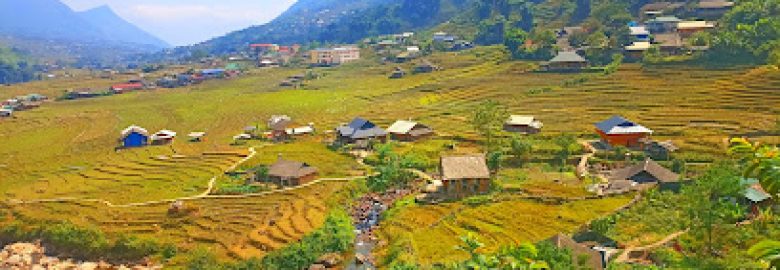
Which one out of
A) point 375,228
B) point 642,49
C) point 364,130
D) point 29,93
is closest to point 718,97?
point 642,49

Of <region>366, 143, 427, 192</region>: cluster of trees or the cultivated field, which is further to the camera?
<region>366, 143, 427, 192</region>: cluster of trees

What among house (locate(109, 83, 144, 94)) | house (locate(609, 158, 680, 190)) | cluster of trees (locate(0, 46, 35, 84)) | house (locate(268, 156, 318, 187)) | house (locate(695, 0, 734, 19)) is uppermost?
house (locate(695, 0, 734, 19))

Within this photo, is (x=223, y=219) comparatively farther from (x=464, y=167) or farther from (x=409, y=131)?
(x=409, y=131)

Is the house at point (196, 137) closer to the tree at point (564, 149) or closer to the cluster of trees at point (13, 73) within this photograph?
the tree at point (564, 149)

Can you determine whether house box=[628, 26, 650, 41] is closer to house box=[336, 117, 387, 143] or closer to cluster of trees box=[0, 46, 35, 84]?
house box=[336, 117, 387, 143]

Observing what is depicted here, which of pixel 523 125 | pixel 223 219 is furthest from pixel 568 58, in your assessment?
pixel 223 219

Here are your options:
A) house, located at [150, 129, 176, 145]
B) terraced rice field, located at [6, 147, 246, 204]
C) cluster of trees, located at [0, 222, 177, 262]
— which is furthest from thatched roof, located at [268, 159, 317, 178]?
house, located at [150, 129, 176, 145]

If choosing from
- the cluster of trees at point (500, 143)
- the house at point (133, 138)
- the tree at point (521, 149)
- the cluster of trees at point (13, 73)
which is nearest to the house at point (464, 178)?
the cluster of trees at point (500, 143)
